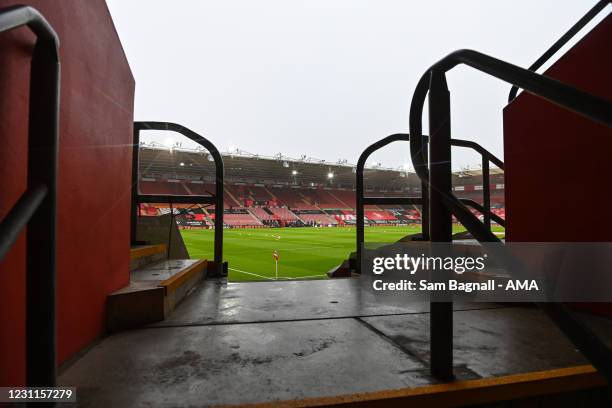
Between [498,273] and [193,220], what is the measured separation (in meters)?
33.1

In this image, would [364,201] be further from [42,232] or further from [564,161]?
[42,232]

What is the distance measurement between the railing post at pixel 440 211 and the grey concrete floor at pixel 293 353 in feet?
0.38

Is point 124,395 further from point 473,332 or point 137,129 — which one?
point 137,129

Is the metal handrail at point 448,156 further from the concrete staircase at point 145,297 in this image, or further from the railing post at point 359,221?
the railing post at point 359,221

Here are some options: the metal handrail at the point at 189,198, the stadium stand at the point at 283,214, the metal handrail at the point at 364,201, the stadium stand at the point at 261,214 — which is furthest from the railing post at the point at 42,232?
the stadium stand at the point at 283,214

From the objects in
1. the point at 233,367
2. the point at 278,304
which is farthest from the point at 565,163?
the point at 233,367

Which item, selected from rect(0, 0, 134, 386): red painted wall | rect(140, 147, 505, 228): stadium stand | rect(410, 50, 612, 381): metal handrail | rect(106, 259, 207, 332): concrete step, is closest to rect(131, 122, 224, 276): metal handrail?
rect(106, 259, 207, 332): concrete step

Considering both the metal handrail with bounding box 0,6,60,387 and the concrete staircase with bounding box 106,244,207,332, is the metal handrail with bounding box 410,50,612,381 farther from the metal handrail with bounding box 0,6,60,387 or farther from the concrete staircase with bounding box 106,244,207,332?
the concrete staircase with bounding box 106,244,207,332

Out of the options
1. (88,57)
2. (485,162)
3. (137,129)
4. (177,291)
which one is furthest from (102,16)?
(485,162)

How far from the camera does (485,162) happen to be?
16.1 ft

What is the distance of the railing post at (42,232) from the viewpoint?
1.08m

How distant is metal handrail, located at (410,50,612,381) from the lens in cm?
90

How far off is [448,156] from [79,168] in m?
1.91

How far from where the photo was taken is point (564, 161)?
8.34 feet
